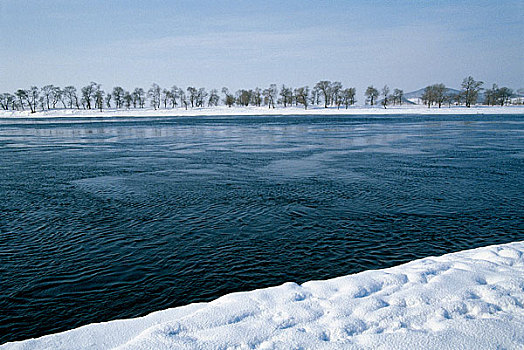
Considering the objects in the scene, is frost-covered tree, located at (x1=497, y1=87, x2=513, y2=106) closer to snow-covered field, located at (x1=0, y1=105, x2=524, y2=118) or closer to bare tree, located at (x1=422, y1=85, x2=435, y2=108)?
bare tree, located at (x1=422, y1=85, x2=435, y2=108)

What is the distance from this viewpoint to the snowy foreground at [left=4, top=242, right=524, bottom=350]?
12.6ft

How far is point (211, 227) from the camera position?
872cm

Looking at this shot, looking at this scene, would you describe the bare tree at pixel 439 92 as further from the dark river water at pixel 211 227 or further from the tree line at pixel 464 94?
the dark river water at pixel 211 227

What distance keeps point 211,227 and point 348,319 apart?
4929 mm

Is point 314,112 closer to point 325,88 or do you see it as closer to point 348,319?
point 325,88

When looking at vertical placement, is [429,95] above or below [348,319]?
above

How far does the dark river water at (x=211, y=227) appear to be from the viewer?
599cm

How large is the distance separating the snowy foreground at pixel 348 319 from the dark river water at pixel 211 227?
108 centimetres

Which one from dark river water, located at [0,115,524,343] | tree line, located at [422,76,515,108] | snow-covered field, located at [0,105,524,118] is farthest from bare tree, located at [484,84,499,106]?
dark river water, located at [0,115,524,343]

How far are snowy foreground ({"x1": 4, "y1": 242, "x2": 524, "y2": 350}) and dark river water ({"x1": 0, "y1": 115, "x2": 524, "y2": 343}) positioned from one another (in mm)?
1083

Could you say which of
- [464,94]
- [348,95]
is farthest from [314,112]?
[464,94]

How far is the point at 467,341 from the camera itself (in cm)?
381

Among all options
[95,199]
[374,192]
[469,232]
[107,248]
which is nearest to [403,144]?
[374,192]

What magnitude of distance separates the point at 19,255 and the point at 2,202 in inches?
187
